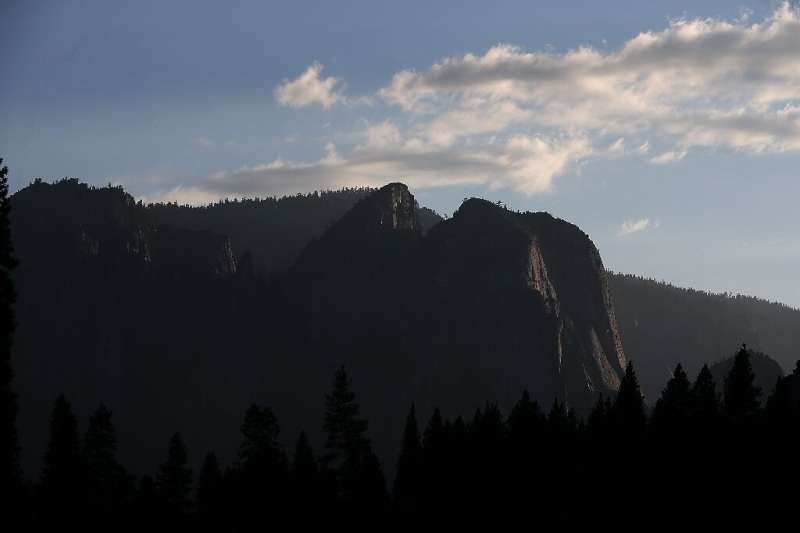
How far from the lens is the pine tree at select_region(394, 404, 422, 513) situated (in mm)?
109750

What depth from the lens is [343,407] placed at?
9738 cm

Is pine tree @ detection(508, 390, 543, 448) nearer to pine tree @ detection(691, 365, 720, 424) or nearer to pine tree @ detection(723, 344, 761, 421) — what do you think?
pine tree @ detection(691, 365, 720, 424)

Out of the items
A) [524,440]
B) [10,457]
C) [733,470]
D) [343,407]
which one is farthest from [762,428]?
[10,457]

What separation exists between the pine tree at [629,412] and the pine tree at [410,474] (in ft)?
44.4

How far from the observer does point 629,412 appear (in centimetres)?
11312

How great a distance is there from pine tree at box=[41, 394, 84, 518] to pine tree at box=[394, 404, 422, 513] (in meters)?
20.5

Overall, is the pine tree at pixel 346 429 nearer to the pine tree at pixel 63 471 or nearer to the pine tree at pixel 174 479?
the pine tree at pixel 174 479

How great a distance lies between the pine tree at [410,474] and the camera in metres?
110

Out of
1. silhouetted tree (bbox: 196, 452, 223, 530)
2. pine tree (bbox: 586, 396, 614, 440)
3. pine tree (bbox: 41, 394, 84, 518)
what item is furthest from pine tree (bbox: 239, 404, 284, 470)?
pine tree (bbox: 586, 396, 614, 440)

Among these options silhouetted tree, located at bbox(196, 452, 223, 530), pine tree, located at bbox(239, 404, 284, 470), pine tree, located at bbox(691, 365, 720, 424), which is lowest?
silhouetted tree, located at bbox(196, 452, 223, 530)

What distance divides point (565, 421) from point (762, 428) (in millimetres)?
26605

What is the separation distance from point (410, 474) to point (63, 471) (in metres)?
22.9

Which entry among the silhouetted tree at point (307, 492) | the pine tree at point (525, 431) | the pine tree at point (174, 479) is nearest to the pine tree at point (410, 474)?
the pine tree at point (525, 431)

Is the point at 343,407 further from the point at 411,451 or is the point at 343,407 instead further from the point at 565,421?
the point at 565,421
